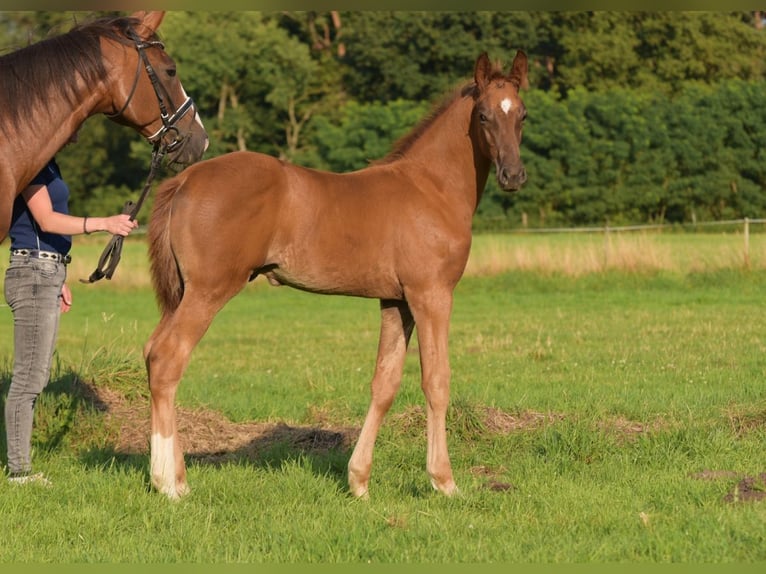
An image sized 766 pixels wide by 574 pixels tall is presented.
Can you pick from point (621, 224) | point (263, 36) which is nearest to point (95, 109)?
point (621, 224)

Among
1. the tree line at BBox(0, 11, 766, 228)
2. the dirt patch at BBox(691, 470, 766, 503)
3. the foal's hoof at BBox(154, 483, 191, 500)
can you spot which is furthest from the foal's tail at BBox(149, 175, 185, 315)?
the tree line at BBox(0, 11, 766, 228)

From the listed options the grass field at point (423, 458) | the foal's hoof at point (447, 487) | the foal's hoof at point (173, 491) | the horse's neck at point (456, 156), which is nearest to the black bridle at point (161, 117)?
the foal's hoof at point (173, 491)

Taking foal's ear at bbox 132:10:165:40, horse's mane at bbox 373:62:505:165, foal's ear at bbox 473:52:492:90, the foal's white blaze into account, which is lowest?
the foal's white blaze

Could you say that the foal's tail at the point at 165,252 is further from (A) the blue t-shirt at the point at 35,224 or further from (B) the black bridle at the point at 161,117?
(A) the blue t-shirt at the point at 35,224

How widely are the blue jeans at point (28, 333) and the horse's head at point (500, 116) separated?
2767mm

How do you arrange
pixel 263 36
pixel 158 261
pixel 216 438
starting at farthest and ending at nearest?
pixel 263 36, pixel 216 438, pixel 158 261

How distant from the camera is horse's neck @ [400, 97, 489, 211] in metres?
6.71

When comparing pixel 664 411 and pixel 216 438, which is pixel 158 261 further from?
pixel 664 411

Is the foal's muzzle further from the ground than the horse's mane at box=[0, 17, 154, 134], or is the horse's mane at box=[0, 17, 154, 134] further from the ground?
the horse's mane at box=[0, 17, 154, 134]

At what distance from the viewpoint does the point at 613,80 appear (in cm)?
4944

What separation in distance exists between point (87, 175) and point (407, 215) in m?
44.3

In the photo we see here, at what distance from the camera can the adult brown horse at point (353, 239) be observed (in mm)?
6035

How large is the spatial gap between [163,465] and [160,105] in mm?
2116

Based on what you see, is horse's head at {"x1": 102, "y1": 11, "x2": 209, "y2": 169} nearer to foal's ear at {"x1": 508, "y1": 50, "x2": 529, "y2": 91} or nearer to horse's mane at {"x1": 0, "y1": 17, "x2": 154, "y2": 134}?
horse's mane at {"x1": 0, "y1": 17, "x2": 154, "y2": 134}
